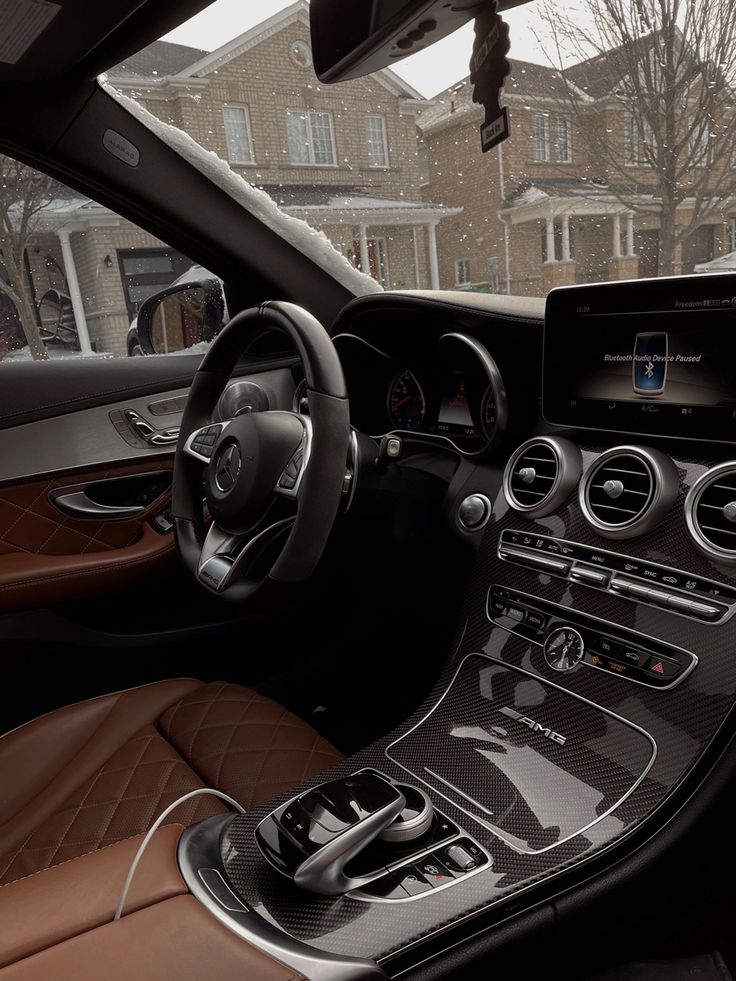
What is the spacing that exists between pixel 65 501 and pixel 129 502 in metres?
0.18

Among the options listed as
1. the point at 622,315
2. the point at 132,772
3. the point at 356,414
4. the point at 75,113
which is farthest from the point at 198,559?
the point at 75,113

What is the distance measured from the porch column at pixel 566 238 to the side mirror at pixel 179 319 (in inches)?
42.7

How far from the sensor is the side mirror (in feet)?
7.43

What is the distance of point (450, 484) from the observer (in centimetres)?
162

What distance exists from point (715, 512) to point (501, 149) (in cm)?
91

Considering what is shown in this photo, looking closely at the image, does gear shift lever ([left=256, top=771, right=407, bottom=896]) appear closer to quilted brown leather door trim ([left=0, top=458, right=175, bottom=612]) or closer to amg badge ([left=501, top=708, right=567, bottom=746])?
amg badge ([left=501, top=708, right=567, bottom=746])

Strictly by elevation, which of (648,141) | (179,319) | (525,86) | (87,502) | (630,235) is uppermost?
Answer: (525,86)

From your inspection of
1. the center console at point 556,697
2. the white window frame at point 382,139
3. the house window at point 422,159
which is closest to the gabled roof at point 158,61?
the white window frame at point 382,139

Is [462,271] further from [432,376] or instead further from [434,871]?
[434,871]

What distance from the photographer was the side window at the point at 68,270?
6.53ft

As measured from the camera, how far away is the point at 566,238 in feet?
4.96

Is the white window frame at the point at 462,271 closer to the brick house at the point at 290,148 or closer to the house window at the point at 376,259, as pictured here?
the brick house at the point at 290,148

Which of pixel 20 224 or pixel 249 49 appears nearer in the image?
pixel 249 49

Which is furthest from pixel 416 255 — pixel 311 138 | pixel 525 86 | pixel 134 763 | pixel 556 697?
pixel 134 763
